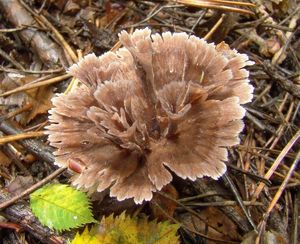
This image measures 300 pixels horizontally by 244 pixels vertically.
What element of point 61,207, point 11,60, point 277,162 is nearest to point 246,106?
point 277,162

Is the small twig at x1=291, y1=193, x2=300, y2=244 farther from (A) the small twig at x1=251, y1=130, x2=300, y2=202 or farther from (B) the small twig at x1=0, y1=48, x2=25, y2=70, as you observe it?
(B) the small twig at x1=0, y1=48, x2=25, y2=70

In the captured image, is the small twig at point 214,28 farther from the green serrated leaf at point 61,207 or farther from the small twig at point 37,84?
the green serrated leaf at point 61,207

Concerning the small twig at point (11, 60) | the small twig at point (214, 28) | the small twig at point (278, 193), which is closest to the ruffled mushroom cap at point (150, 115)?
the small twig at point (278, 193)

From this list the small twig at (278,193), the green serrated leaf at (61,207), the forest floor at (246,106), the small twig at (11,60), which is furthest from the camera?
the small twig at (11,60)

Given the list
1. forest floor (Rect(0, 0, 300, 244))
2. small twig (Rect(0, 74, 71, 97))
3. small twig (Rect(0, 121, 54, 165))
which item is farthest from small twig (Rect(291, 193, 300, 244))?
small twig (Rect(0, 74, 71, 97))

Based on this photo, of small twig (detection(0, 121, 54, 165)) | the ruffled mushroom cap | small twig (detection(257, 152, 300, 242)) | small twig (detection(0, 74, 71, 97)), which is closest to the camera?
the ruffled mushroom cap
